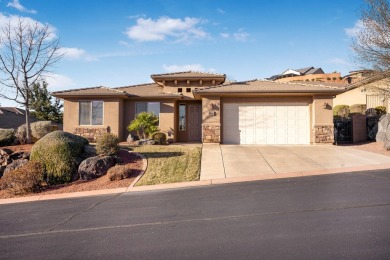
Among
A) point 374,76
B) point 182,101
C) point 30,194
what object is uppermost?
point 374,76

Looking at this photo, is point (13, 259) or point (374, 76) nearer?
point (13, 259)

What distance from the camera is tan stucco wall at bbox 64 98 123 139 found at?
1723 centimetres

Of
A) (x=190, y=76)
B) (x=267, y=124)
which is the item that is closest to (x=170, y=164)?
(x=267, y=124)

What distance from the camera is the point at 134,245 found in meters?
4.23

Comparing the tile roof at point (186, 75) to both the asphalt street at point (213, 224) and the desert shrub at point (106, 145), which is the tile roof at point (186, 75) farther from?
the asphalt street at point (213, 224)

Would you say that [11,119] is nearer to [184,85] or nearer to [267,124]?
[184,85]

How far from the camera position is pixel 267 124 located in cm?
1603

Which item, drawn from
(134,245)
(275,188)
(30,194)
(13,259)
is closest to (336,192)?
(275,188)

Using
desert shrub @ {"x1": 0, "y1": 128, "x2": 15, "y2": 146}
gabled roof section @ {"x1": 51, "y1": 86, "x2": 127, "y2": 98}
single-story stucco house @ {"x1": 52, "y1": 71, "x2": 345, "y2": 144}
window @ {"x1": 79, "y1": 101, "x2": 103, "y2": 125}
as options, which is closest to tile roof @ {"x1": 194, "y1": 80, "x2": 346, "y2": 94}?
single-story stucco house @ {"x1": 52, "y1": 71, "x2": 345, "y2": 144}

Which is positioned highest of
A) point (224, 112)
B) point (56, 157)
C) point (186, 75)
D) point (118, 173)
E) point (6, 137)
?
point (186, 75)

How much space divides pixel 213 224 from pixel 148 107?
45.8 ft

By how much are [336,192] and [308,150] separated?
282 inches

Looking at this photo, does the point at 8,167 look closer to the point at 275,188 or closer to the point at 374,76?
the point at 275,188

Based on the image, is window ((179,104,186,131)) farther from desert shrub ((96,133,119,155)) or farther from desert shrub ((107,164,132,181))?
desert shrub ((107,164,132,181))
